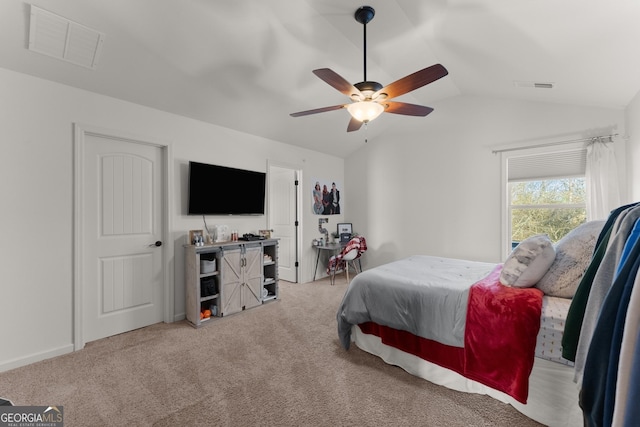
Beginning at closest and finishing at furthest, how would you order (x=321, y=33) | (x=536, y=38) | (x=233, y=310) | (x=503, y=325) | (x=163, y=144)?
(x=503, y=325) < (x=536, y=38) < (x=321, y=33) < (x=163, y=144) < (x=233, y=310)

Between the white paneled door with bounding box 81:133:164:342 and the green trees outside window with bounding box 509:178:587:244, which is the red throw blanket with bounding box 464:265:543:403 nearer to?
the green trees outside window with bounding box 509:178:587:244

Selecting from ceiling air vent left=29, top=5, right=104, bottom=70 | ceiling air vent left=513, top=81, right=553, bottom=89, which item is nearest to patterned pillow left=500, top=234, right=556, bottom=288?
ceiling air vent left=513, top=81, right=553, bottom=89

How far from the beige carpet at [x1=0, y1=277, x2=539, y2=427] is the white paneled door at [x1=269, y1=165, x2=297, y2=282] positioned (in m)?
2.21

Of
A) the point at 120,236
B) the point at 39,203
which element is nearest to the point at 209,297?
the point at 120,236

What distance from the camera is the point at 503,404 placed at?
6.02ft

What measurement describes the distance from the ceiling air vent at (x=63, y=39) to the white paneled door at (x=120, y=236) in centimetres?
72

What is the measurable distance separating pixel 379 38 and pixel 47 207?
347 cm

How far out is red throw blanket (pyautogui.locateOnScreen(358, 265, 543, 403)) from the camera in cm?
171

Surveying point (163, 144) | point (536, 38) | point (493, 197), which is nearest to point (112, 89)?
point (163, 144)

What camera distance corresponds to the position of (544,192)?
3.70m

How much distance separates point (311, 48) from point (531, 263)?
2764 millimetres

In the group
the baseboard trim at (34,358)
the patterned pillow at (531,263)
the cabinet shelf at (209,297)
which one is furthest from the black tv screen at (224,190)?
the patterned pillow at (531,263)

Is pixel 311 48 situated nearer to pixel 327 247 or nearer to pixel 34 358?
pixel 327 247

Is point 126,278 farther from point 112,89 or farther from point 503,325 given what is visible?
point 503,325
